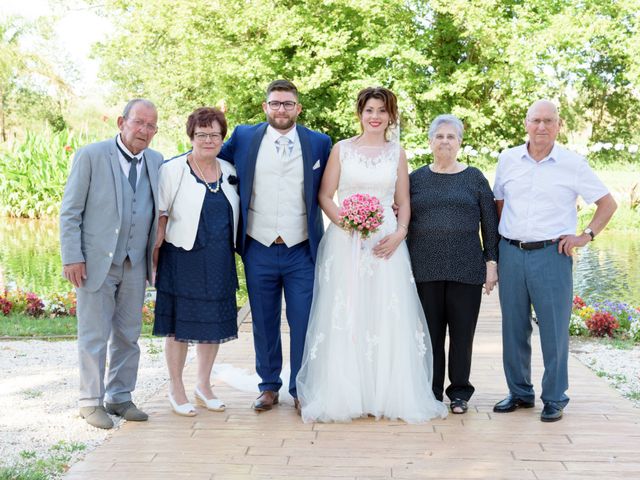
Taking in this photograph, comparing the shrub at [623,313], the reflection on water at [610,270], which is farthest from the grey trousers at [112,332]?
the reflection on water at [610,270]

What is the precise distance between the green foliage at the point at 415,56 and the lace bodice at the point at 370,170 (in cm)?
1790

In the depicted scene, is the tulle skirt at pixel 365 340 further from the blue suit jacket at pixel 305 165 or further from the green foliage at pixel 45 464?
the green foliage at pixel 45 464

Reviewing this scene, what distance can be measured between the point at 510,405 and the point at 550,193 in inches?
49.7

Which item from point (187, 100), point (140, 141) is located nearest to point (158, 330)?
point (140, 141)

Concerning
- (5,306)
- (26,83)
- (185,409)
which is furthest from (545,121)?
(26,83)

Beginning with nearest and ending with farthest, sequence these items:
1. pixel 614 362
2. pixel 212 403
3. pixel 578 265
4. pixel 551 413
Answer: pixel 551 413, pixel 212 403, pixel 614 362, pixel 578 265

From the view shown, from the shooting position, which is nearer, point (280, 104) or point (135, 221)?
point (135, 221)

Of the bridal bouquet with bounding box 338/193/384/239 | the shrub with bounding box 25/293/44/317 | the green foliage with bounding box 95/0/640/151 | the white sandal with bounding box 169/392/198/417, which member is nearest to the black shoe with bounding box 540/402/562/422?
the bridal bouquet with bounding box 338/193/384/239

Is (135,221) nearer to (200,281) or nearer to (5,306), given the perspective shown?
(200,281)

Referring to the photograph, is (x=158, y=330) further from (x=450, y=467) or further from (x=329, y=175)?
(x=450, y=467)

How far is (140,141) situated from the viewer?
14.5ft

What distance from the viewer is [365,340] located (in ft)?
15.0

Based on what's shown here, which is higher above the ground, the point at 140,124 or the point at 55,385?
the point at 140,124

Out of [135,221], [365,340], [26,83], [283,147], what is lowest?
[365,340]
